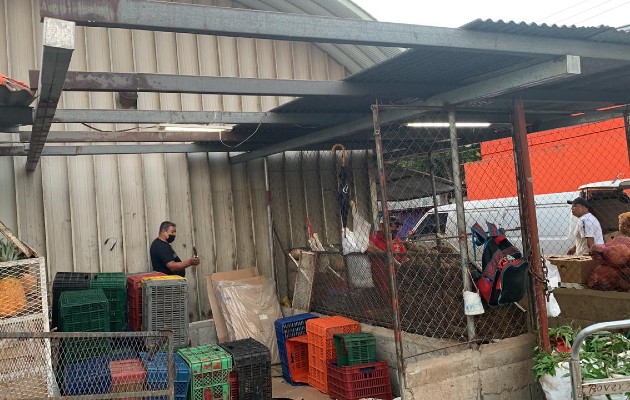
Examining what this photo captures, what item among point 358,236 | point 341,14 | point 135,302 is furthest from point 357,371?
point 341,14

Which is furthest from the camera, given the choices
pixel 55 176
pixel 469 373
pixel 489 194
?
pixel 489 194

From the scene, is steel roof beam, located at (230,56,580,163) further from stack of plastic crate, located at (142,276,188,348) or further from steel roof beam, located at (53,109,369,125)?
stack of plastic crate, located at (142,276,188,348)

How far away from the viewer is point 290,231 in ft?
32.0

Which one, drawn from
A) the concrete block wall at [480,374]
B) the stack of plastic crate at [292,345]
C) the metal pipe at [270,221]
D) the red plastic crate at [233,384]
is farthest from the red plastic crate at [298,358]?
the concrete block wall at [480,374]

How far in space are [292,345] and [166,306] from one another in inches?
72.6

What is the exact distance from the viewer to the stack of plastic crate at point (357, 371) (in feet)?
19.8

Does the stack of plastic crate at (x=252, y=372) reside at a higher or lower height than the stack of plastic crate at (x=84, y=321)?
lower

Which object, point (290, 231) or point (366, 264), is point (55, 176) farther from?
point (366, 264)

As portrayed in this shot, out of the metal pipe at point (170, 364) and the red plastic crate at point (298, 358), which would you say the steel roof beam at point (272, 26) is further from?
the red plastic crate at point (298, 358)

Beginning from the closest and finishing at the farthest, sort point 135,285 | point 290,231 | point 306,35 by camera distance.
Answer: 1. point 306,35
2. point 135,285
3. point 290,231

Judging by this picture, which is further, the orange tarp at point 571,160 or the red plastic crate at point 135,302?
the orange tarp at point 571,160

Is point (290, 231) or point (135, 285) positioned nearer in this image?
point (135, 285)

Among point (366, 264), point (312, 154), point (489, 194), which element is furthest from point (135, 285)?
point (489, 194)

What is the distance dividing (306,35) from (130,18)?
1.01 meters
